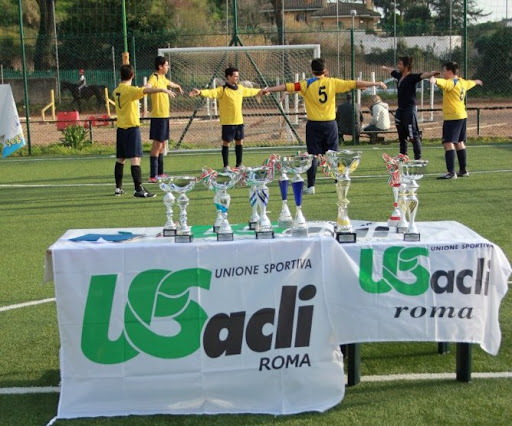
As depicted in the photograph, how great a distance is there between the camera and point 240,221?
32.1 ft

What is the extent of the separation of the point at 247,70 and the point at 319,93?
8.67 metres

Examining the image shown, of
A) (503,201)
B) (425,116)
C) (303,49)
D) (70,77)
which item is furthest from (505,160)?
(70,77)

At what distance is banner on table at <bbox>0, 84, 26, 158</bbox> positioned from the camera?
1677 cm

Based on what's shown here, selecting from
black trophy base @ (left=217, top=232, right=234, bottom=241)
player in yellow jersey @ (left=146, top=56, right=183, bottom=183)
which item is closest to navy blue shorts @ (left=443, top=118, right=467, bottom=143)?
player in yellow jersey @ (left=146, top=56, right=183, bottom=183)

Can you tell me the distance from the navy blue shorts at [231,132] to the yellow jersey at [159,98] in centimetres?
146

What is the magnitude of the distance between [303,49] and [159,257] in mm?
16314

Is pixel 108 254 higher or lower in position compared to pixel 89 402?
higher

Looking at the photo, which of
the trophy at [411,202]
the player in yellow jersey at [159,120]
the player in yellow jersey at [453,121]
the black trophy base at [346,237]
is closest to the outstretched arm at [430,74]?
the player in yellow jersey at [453,121]

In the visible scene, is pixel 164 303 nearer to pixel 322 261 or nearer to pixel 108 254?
pixel 108 254

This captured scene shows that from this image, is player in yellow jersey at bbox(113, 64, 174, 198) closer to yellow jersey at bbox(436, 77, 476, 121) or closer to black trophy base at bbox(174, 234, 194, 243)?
yellow jersey at bbox(436, 77, 476, 121)

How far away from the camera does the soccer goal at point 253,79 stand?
64.3 ft

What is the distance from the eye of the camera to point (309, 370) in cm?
445

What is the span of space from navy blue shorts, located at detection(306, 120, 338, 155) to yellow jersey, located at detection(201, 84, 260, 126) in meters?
2.31

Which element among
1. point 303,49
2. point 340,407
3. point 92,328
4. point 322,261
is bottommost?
point 340,407
